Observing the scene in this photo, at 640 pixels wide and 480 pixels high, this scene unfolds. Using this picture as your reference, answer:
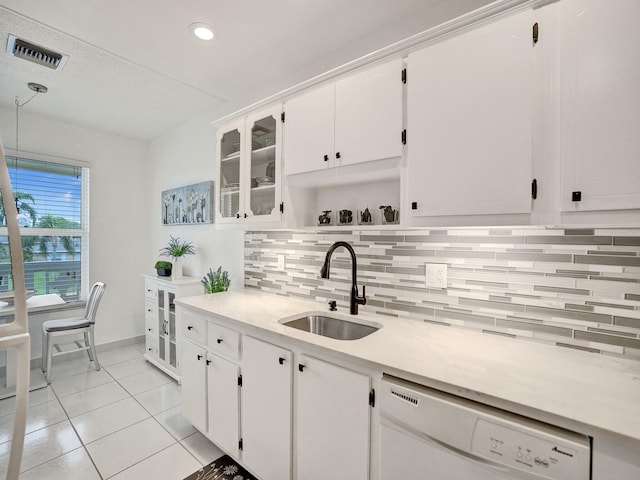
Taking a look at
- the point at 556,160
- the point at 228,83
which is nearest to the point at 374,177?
the point at 556,160

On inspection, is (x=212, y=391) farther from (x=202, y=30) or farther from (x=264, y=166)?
(x=202, y=30)

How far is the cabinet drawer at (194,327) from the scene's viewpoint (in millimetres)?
1939

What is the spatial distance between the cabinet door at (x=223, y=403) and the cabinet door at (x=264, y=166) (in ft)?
3.16

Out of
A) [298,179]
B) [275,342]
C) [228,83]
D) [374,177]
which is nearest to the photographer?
[275,342]

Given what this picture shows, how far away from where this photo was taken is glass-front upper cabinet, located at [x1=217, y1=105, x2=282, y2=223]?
2.05 meters

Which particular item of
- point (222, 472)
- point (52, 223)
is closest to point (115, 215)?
point (52, 223)

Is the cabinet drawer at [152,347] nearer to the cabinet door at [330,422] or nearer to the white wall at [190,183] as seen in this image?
the white wall at [190,183]

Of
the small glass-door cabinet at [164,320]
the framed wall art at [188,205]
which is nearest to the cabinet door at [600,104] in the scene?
the framed wall art at [188,205]

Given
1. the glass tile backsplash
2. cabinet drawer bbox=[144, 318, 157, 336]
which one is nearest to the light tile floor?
cabinet drawer bbox=[144, 318, 157, 336]

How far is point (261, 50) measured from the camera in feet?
7.00

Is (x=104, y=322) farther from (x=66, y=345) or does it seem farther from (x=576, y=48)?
(x=576, y=48)

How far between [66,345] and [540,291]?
4.56m

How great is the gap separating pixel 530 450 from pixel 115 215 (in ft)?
14.5

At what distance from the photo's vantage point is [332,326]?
1904 mm
